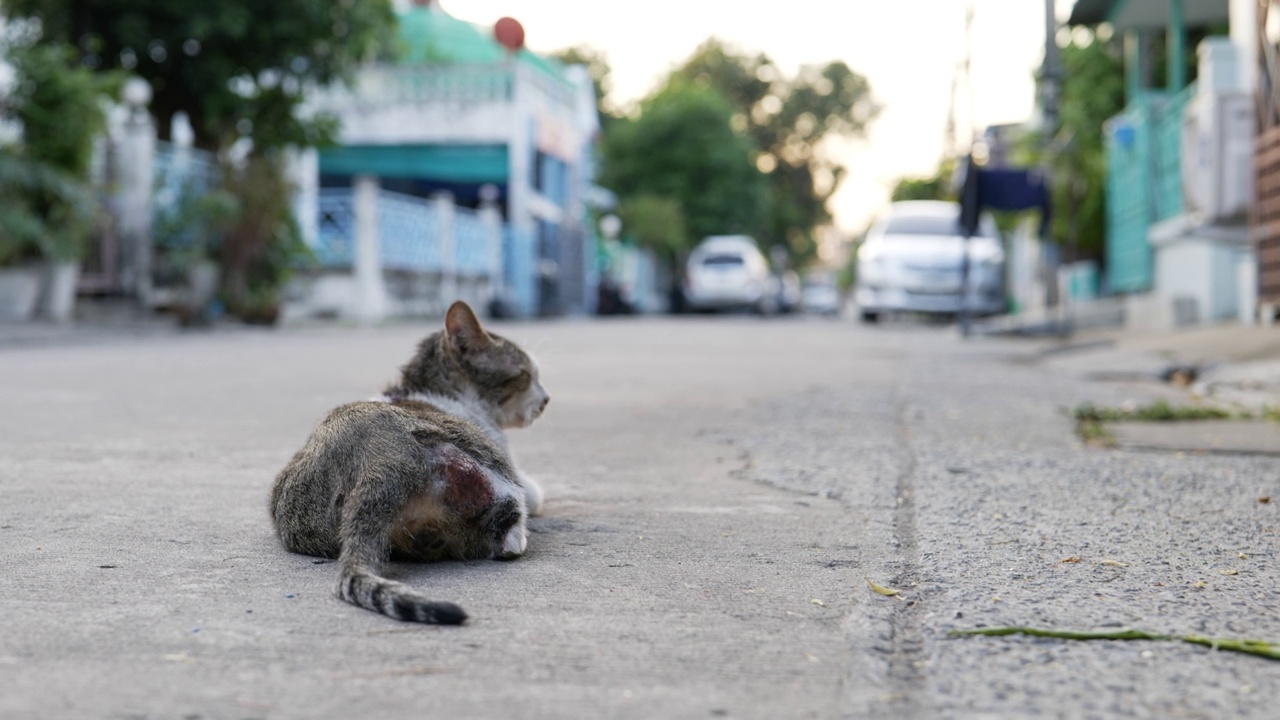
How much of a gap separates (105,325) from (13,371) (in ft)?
19.0

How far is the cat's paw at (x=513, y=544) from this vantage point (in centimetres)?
266

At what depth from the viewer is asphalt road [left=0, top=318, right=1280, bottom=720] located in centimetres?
177

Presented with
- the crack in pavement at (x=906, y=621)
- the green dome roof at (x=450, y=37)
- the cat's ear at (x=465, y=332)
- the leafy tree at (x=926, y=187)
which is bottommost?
the crack in pavement at (x=906, y=621)

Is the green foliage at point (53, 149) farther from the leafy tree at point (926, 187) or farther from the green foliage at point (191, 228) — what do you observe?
the leafy tree at point (926, 187)

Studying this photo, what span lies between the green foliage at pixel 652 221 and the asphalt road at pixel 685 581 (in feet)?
98.3

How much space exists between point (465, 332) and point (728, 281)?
948 inches

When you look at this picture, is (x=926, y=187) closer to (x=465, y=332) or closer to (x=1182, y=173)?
(x=1182, y=173)

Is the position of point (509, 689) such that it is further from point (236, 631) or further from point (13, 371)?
point (13, 371)

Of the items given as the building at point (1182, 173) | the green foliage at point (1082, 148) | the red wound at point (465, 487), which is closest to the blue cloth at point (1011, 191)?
the building at point (1182, 173)

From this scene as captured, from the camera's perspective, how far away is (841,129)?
51469mm

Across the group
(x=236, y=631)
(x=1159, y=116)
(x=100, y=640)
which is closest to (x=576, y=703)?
(x=236, y=631)

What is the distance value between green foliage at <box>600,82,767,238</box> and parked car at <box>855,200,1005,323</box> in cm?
1991

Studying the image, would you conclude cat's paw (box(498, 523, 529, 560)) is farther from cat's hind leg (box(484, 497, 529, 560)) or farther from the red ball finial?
the red ball finial

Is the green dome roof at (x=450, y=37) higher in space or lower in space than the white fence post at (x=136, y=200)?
higher
